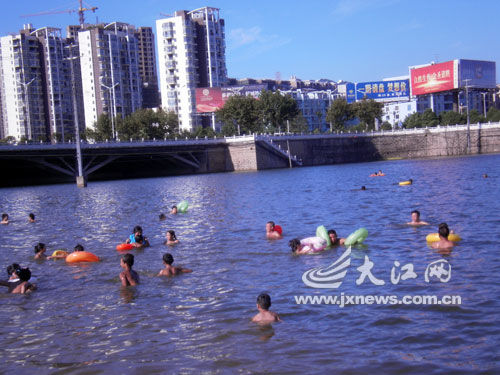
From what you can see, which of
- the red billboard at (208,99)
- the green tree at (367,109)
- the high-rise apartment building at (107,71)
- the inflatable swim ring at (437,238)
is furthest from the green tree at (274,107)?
the inflatable swim ring at (437,238)

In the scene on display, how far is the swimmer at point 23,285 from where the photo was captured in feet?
44.3

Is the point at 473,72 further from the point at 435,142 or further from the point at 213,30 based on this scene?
the point at 213,30

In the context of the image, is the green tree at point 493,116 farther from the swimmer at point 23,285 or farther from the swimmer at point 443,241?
the swimmer at point 23,285

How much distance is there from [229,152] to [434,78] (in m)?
46.0

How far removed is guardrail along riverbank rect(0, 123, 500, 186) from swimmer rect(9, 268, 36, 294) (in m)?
55.4

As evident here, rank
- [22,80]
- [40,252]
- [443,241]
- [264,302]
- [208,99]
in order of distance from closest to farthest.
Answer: [264,302]
[443,241]
[40,252]
[208,99]
[22,80]

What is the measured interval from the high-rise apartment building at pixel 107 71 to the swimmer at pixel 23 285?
397ft

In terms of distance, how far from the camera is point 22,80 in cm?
13588

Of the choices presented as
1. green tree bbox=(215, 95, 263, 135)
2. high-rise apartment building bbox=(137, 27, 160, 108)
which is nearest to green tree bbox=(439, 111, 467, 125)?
green tree bbox=(215, 95, 263, 135)

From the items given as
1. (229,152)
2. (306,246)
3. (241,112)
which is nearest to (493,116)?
(241,112)

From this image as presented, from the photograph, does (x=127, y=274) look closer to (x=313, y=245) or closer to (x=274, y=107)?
(x=313, y=245)

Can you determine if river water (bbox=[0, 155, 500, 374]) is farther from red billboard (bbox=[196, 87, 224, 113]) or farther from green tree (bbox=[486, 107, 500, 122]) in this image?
green tree (bbox=[486, 107, 500, 122])

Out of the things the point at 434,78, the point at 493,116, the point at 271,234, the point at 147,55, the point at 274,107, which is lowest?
the point at 271,234

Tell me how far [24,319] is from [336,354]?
21.2 ft
